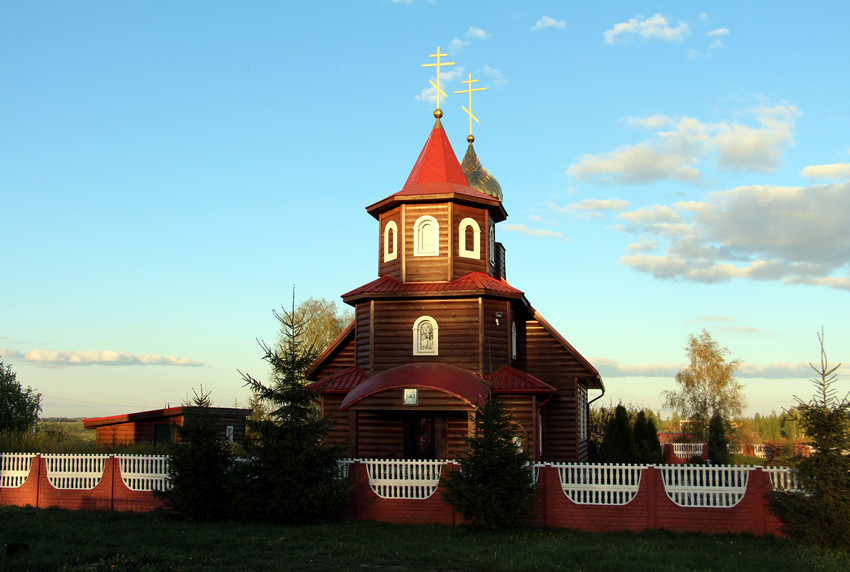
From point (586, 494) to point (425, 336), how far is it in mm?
7559

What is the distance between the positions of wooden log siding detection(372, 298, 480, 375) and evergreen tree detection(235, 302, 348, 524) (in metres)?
5.83

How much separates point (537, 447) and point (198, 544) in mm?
10498

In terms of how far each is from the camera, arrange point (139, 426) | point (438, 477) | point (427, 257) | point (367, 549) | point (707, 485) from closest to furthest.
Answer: point (367, 549) < point (707, 485) < point (438, 477) < point (427, 257) < point (139, 426)

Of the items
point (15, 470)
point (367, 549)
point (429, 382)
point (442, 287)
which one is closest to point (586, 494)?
point (367, 549)

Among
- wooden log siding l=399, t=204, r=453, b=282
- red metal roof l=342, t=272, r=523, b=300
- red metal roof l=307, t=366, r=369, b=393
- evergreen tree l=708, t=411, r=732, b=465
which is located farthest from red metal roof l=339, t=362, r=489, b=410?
evergreen tree l=708, t=411, r=732, b=465

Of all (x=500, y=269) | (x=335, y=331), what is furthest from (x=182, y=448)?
(x=335, y=331)

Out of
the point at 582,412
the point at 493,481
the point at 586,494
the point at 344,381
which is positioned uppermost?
the point at 344,381

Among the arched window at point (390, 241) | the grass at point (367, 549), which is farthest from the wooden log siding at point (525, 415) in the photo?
the grass at point (367, 549)

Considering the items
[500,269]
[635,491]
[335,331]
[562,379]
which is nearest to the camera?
[635,491]

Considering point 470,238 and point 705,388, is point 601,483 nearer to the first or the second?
point 470,238

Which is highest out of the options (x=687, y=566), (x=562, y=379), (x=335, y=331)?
(x=335, y=331)

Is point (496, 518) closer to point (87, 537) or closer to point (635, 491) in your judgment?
point (635, 491)

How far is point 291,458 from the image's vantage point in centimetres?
1382

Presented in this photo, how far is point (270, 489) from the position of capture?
14.0 m
